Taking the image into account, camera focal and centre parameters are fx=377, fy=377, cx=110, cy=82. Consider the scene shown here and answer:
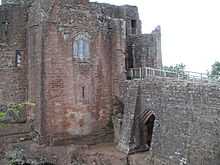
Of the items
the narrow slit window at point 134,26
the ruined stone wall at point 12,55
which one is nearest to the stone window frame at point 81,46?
the ruined stone wall at point 12,55

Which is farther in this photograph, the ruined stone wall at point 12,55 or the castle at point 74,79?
the ruined stone wall at point 12,55

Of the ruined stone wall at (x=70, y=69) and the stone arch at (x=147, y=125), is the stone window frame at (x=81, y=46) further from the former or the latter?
the stone arch at (x=147, y=125)

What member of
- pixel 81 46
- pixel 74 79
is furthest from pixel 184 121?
pixel 81 46

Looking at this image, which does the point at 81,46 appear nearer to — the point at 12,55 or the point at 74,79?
the point at 74,79

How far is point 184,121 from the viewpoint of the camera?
16.4 m

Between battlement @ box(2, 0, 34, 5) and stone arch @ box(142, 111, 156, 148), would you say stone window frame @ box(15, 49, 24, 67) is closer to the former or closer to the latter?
battlement @ box(2, 0, 34, 5)

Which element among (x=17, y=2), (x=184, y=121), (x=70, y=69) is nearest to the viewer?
(x=184, y=121)

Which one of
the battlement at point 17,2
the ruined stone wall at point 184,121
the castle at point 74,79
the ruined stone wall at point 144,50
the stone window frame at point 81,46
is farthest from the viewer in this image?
the ruined stone wall at point 144,50

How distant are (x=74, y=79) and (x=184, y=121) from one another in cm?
734

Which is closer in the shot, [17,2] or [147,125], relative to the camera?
[147,125]

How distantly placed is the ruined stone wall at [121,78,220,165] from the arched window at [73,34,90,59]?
424 centimetres

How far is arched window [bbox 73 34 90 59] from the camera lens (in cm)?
2133

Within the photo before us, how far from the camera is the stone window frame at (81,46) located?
69.9 feet

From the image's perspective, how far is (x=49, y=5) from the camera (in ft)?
68.3
